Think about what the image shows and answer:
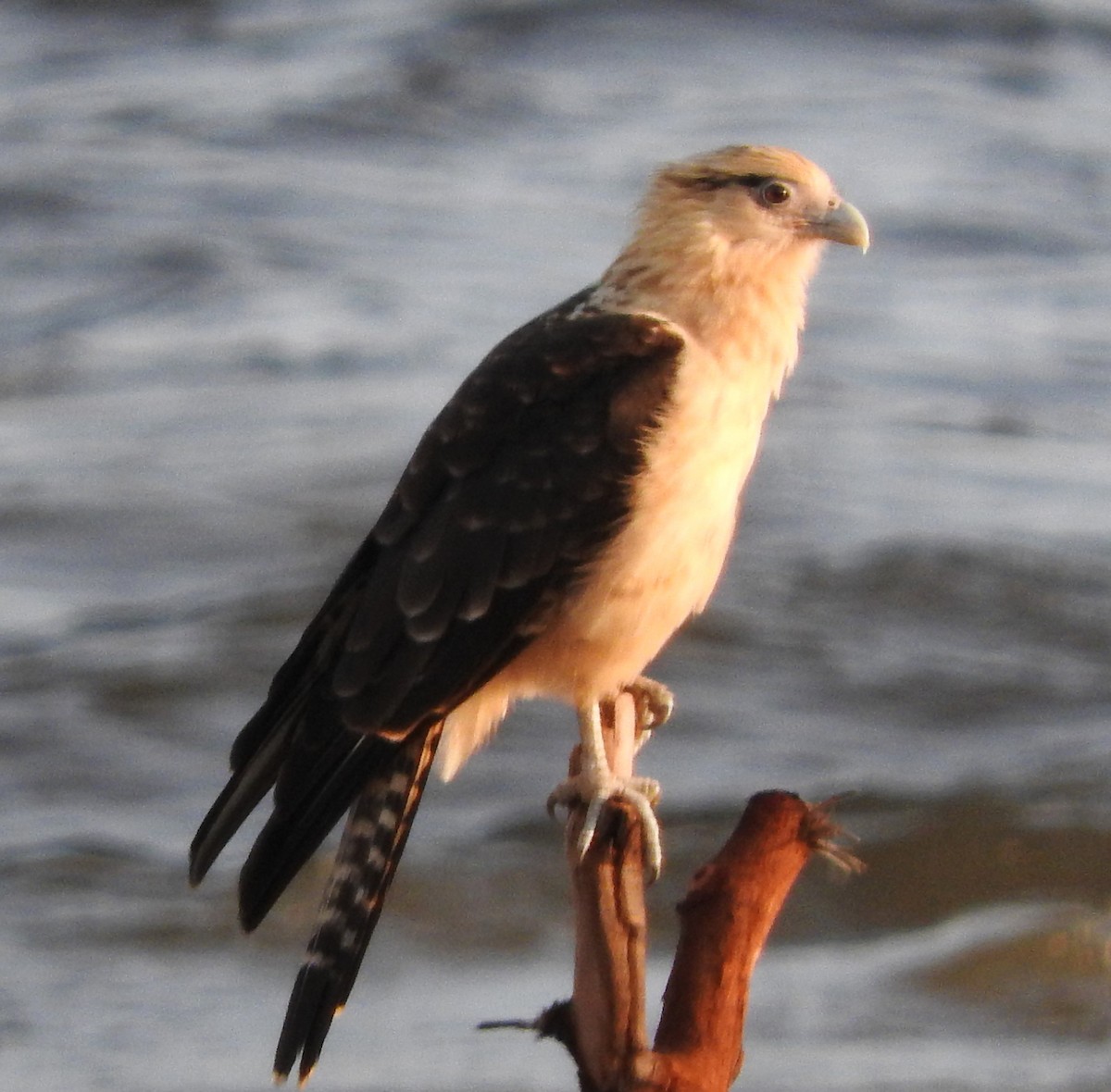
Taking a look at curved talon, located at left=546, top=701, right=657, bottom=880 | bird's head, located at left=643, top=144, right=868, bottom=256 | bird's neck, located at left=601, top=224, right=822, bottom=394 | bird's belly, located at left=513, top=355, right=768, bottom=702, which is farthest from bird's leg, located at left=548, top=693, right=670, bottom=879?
bird's head, located at left=643, top=144, right=868, bottom=256

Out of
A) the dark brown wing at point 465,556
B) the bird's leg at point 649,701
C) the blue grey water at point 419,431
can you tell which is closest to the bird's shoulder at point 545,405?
the dark brown wing at point 465,556

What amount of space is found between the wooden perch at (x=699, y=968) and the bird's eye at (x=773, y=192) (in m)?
2.00

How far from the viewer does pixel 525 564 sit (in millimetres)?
5395

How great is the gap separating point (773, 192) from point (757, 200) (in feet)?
0.14

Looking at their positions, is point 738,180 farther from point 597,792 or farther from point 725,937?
point 725,937

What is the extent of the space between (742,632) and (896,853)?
271 cm

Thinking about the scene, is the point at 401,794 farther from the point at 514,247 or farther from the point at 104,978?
the point at 514,247

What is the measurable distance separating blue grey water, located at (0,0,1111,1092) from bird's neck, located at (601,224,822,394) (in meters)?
3.22

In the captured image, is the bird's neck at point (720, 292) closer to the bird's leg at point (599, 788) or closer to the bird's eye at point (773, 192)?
the bird's eye at point (773, 192)

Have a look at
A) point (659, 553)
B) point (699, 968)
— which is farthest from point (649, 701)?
point (699, 968)

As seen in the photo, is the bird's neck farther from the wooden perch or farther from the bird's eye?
the wooden perch

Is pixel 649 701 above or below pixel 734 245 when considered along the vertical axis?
below

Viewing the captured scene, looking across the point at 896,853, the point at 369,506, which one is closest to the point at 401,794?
the point at 896,853

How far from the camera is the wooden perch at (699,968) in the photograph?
14.1ft
